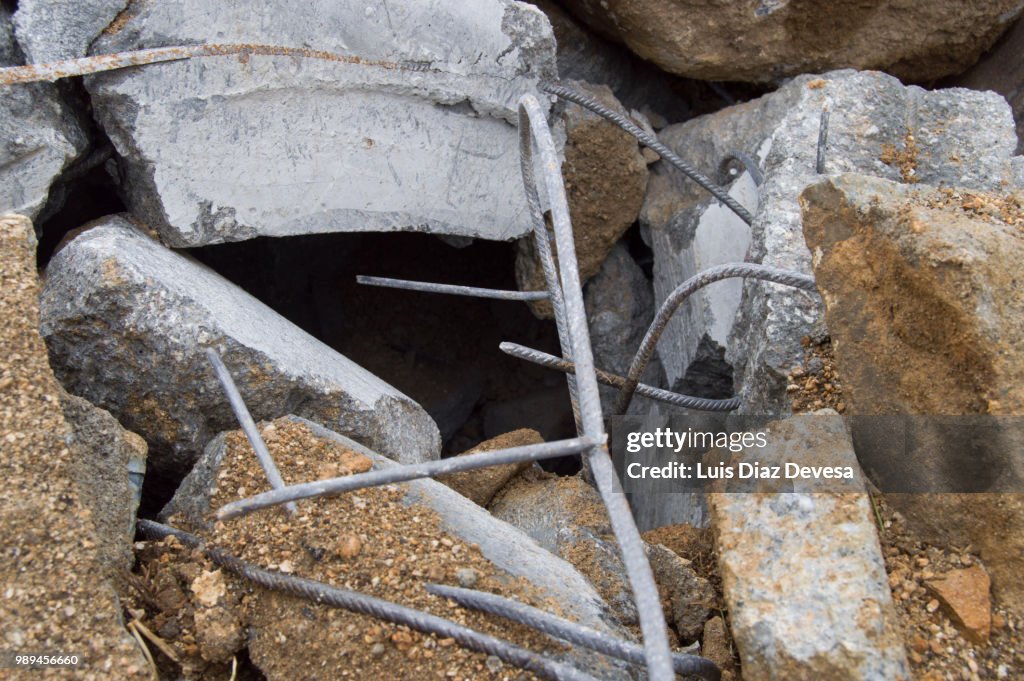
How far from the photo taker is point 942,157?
250 centimetres

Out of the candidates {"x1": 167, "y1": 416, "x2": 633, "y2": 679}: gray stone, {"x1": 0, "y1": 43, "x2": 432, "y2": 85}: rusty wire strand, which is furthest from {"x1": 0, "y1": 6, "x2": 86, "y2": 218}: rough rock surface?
{"x1": 167, "y1": 416, "x2": 633, "y2": 679}: gray stone

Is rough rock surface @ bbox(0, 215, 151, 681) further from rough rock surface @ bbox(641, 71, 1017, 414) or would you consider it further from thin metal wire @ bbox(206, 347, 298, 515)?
rough rock surface @ bbox(641, 71, 1017, 414)

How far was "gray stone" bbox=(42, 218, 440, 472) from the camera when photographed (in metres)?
1.98

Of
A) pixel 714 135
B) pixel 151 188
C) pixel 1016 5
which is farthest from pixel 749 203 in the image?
pixel 151 188

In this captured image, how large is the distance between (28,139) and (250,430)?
3.41 ft

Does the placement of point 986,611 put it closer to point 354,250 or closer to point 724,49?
point 724,49

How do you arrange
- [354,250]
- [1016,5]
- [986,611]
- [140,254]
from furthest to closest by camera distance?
[354,250], [1016,5], [140,254], [986,611]

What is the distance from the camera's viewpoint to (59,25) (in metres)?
2.15

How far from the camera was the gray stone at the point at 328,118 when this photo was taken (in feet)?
7.38

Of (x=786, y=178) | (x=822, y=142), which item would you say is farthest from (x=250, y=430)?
(x=822, y=142)

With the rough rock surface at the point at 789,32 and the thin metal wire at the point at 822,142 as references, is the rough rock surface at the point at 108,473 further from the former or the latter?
the rough rock surface at the point at 789,32

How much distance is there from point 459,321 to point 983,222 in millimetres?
2521

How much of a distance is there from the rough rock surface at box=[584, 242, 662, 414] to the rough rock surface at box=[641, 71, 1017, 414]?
127 millimetres

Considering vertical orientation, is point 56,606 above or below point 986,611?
below
